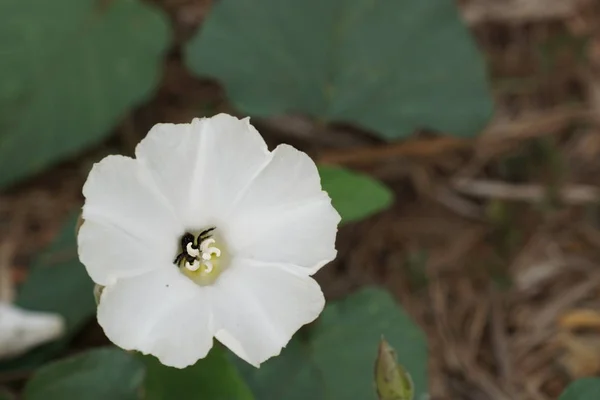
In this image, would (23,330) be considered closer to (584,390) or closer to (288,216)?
(288,216)

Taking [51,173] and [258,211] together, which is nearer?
[258,211]

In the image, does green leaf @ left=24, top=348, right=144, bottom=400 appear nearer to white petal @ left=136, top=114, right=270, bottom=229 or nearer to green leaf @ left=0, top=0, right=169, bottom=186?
white petal @ left=136, top=114, right=270, bottom=229

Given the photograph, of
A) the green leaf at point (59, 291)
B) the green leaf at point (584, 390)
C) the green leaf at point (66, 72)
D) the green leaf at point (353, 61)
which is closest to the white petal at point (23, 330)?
the green leaf at point (59, 291)

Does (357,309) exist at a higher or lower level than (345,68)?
lower

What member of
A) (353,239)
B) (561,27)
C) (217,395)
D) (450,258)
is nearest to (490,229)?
(450,258)

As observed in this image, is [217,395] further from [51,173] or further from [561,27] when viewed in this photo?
[561,27]

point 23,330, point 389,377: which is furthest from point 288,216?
point 23,330

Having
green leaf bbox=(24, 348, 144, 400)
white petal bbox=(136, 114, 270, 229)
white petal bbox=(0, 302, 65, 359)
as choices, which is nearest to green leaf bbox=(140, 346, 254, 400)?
green leaf bbox=(24, 348, 144, 400)
